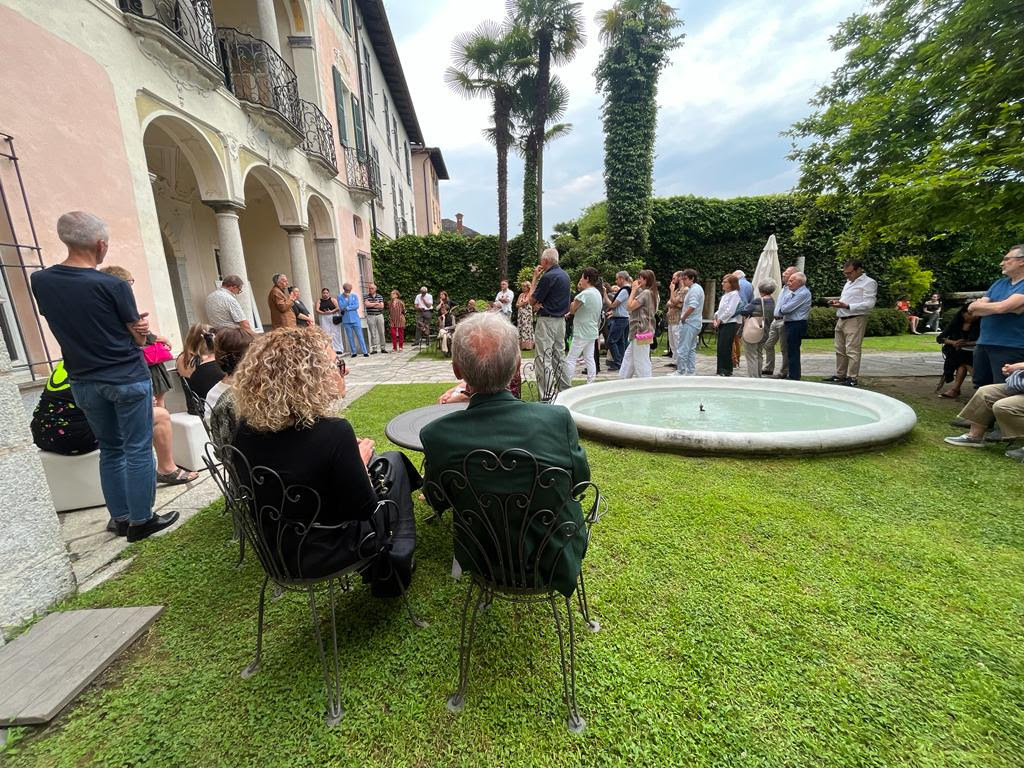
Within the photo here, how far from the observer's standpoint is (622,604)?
6.98ft

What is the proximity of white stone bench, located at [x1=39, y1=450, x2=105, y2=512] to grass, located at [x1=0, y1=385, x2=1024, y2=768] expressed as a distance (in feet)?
3.26

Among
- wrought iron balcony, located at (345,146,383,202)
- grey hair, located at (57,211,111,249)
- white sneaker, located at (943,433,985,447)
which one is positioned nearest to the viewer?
grey hair, located at (57,211,111,249)

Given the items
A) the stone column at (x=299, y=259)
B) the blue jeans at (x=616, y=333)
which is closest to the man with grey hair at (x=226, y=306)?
the stone column at (x=299, y=259)

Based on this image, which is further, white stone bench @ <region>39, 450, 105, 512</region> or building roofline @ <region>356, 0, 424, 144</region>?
building roofline @ <region>356, 0, 424, 144</region>

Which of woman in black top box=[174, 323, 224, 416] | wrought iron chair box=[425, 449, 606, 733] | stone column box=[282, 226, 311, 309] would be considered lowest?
wrought iron chair box=[425, 449, 606, 733]

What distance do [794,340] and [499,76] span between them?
1498cm

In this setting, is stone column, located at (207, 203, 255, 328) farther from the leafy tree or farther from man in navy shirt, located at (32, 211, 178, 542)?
the leafy tree

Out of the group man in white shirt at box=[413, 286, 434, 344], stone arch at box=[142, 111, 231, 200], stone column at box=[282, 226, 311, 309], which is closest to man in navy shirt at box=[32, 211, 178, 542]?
stone arch at box=[142, 111, 231, 200]

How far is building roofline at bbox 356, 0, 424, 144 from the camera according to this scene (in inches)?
583

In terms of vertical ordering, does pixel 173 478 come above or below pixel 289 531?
below

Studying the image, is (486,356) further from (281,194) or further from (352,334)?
(352,334)

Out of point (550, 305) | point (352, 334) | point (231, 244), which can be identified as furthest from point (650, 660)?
point (352, 334)

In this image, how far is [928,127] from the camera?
17.3 ft

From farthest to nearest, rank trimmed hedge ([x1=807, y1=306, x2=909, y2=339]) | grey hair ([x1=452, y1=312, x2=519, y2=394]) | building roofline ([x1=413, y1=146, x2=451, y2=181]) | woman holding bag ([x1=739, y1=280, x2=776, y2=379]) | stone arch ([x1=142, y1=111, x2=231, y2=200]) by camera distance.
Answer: building roofline ([x1=413, y1=146, x2=451, y2=181]), trimmed hedge ([x1=807, y1=306, x2=909, y2=339]), woman holding bag ([x1=739, y1=280, x2=776, y2=379]), stone arch ([x1=142, y1=111, x2=231, y2=200]), grey hair ([x1=452, y1=312, x2=519, y2=394])
